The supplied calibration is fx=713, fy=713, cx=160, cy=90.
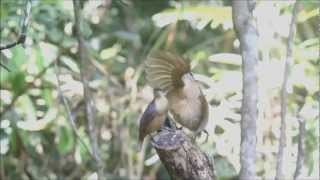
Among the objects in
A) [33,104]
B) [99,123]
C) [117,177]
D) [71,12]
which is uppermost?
[71,12]

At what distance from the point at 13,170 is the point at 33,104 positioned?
1.77ft

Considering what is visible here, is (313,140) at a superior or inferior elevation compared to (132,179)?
superior

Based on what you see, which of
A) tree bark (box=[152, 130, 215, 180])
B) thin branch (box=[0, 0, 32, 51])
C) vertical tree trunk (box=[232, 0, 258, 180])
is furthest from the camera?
vertical tree trunk (box=[232, 0, 258, 180])

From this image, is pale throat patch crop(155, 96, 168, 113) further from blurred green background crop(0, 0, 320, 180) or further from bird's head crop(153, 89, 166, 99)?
blurred green background crop(0, 0, 320, 180)

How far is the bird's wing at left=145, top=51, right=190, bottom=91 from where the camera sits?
1.90m

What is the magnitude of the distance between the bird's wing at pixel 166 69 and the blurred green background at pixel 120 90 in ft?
3.14

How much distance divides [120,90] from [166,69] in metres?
1.85

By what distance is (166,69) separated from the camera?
1.93 meters

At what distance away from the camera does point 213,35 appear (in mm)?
4523

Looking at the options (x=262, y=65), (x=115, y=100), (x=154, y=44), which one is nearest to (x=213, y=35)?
(x=154, y=44)

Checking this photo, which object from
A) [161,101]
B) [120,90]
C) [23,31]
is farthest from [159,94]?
[120,90]

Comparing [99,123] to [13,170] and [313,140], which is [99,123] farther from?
[313,140]

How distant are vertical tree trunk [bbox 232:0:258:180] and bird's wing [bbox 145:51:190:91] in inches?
19.5

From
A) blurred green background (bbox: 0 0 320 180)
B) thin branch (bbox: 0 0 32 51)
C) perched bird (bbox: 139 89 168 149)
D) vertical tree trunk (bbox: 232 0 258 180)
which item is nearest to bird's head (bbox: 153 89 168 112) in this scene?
perched bird (bbox: 139 89 168 149)
